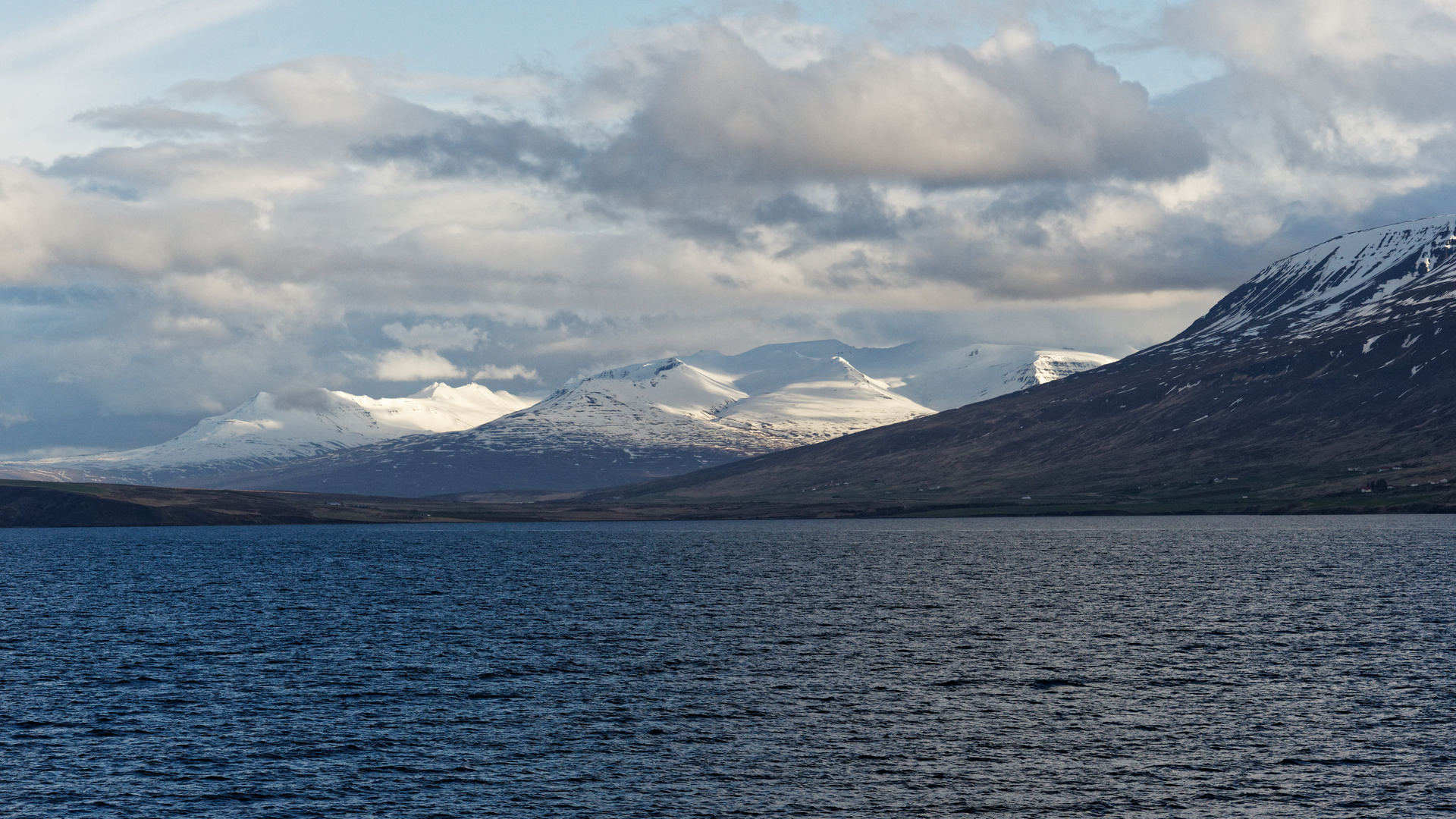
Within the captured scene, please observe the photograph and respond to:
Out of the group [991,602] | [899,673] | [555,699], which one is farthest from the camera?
[991,602]

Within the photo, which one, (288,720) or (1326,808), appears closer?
(1326,808)

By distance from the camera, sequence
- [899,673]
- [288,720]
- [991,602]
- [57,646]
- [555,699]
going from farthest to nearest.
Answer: [991,602]
[57,646]
[899,673]
[555,699]
[288,720]

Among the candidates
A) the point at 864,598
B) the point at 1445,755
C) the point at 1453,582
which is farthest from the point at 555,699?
the point at 1453,582

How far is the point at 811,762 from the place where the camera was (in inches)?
2697

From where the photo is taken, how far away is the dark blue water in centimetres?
6225

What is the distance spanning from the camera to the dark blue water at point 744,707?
62.2 metres

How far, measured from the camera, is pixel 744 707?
83.8m

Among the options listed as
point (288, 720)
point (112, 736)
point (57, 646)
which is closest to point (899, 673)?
point (288, 720)

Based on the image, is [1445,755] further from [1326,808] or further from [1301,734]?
[1326,808]

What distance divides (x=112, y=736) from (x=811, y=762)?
42634 mm

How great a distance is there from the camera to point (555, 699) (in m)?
86.9

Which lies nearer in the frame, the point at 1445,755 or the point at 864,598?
the point at 1445,755

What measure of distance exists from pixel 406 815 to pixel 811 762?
72.4ft

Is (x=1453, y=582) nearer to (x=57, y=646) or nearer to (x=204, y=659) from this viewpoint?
(x=204, y=659)
